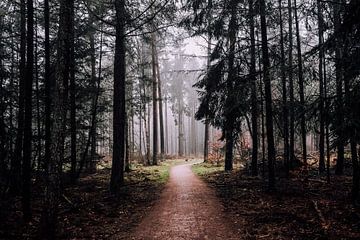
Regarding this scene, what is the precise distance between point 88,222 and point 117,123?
4.35 meters

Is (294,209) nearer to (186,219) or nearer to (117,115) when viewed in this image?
(186,219)

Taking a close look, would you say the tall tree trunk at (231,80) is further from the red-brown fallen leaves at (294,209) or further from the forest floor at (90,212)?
the forest floor at (90,212)

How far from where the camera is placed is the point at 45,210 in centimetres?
800

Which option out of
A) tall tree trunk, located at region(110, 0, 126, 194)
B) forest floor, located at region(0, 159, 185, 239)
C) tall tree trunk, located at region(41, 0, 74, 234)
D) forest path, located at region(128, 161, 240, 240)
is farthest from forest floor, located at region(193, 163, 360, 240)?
tall tree trunk, located at region(41, 0, 74, 234)

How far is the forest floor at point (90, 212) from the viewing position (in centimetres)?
845

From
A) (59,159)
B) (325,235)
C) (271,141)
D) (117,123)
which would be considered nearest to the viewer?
(325,235)

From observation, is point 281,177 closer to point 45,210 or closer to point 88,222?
point 88,222

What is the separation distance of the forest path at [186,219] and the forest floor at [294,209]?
43 cm

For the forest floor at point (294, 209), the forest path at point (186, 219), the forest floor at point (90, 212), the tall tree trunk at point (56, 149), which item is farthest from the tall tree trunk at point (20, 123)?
the forest floor at point (294, 209)

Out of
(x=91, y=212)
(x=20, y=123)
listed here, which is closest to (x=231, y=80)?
(x=91, y=212)

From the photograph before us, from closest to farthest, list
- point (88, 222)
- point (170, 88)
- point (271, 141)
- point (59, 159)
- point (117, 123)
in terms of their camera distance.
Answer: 1. point (59, 159)
2. point (88, 222)
3. point (271, 141)
4. point (117, 123)
5. point (170, 88)

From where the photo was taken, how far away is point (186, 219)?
9453 millimetres

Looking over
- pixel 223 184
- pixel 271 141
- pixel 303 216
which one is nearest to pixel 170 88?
pixel 223 184

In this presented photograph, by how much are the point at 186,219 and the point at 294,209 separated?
3141mm
